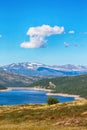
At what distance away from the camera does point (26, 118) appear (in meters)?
69.8

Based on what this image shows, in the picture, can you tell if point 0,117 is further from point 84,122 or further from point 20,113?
point 84,122

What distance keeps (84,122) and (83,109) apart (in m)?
18.6

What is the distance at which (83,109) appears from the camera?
71125mm

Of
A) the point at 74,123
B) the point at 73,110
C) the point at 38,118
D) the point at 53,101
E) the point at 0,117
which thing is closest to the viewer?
the point at 74,123

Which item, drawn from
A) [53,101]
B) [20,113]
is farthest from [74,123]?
[53,101]

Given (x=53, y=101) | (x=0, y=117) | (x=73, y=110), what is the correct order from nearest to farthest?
(x=73, y=110), (x=0, y=117), (x=53, y=101)

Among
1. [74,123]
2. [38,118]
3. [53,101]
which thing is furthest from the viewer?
[53,101]

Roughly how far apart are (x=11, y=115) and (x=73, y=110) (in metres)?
16.1

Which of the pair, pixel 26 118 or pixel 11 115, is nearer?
pixel 26 118

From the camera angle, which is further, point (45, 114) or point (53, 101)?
point (53, 101)

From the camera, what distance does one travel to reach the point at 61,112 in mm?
72438

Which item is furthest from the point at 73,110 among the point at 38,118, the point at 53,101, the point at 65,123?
the point at 53,101

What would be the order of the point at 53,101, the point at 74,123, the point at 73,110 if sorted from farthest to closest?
the point at 53,101
the point at 73,110
the point at 74,123

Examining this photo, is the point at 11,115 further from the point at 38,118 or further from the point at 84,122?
the point at 84,122
